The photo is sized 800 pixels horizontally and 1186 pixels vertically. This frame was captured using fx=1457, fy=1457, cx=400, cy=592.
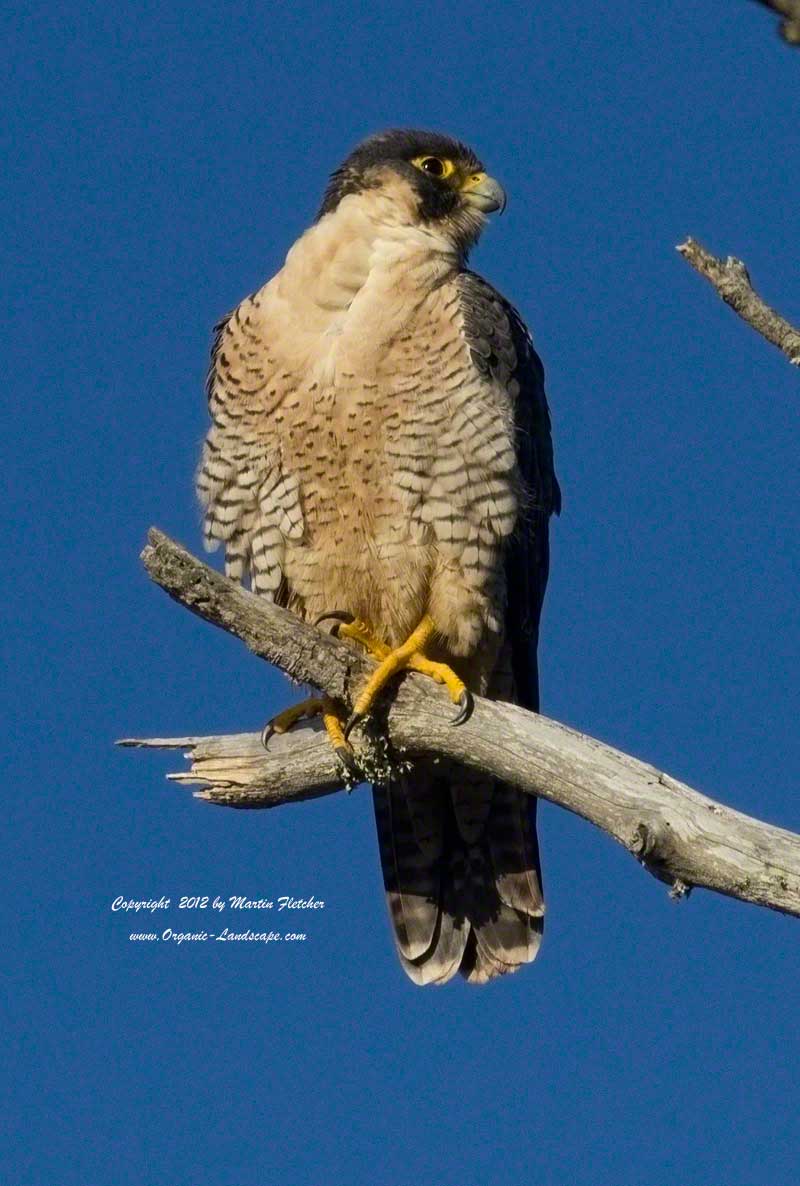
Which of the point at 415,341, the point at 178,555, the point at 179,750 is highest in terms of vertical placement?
the point at 415,341

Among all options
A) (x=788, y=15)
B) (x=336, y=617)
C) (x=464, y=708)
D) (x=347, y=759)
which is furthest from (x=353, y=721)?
(x=788, y=15)

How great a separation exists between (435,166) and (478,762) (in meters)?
2.30

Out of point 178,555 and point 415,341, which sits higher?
point 415,341

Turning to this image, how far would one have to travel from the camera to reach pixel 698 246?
9.29 ft

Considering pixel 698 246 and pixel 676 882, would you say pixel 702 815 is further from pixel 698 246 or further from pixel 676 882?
pixel 698 246

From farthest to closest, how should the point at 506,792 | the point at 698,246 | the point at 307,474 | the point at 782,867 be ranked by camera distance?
the point at 506,792
the point at 307,474
the point at 782,867
the point at 698,246

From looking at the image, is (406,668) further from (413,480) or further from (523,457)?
(523,457)

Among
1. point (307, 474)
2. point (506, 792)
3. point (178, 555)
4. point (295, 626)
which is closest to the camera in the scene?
point (178, 555)

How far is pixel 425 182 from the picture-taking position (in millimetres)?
5273

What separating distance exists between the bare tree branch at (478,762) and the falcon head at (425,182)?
1686mm

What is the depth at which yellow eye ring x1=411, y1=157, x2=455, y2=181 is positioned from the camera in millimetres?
5320

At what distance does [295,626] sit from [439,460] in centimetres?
74

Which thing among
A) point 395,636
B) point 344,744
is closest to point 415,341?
point 395,636

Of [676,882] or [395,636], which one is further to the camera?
[395,636]
